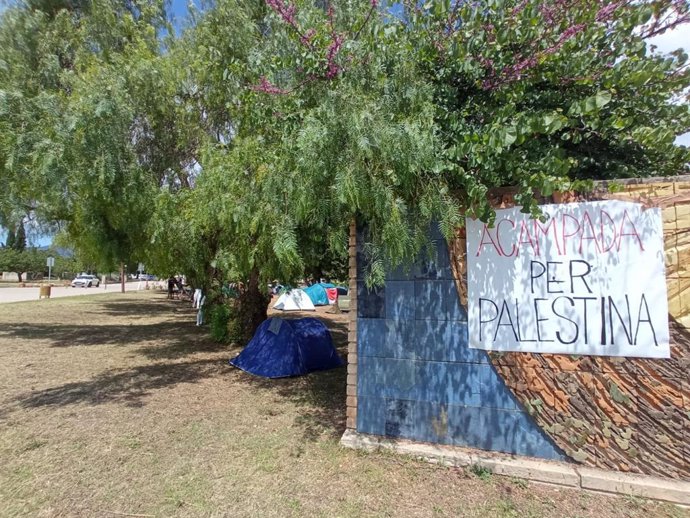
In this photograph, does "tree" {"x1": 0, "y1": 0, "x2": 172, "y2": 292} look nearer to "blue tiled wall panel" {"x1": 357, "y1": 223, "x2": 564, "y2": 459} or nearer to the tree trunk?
the tree trunk

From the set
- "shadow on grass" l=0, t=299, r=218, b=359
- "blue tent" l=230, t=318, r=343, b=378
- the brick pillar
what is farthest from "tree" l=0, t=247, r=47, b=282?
the brick pillar

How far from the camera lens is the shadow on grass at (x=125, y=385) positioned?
18.0 ft

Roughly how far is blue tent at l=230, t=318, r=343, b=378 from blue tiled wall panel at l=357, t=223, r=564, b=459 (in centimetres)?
318

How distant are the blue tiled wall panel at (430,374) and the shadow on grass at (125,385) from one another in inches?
127

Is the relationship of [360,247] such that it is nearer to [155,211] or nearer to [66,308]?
[155,211]

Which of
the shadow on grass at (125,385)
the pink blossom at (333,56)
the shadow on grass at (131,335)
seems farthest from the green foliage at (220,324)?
the pink blossom at (333,56)

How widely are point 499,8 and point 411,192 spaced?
1537 mm

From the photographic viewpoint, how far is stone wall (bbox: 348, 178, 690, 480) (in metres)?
A: 3.17

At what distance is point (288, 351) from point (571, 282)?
15.6 feet

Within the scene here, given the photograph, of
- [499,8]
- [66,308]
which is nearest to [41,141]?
[499,8]

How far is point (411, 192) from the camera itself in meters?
3.40

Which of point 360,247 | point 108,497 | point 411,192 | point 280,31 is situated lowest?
point 108,497

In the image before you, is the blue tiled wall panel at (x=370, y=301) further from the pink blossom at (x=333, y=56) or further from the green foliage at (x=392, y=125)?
the pink blossom at (x=333, y=56)

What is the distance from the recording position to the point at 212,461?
381 cm
